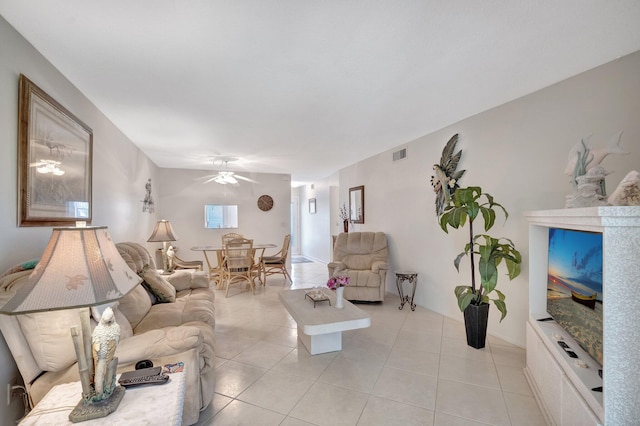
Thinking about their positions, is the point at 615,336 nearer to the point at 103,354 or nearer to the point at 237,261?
the point at 103,354

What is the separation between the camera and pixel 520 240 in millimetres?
2775

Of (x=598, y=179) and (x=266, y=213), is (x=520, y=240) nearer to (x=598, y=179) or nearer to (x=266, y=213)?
(x=598, y=179)

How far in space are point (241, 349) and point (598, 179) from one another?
121 inches

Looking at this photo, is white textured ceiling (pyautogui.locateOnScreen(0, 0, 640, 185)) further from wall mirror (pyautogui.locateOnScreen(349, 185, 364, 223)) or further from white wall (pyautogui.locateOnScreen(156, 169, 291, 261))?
white wall (pyautogui.locateOnScreen(156, 169, 291, 261))

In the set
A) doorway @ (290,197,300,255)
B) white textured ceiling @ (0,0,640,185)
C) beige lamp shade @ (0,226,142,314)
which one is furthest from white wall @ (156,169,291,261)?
beige lamp shade @ (0,226,142,314)

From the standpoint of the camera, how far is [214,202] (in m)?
6.73

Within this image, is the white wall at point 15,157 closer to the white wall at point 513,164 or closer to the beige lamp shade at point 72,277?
the beige lamp shade at point 72,277

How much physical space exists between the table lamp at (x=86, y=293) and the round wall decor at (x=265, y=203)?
5793 millimetres

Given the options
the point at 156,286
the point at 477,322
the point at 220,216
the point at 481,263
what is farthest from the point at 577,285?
the point at 220,216

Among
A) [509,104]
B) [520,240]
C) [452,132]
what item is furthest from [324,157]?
[520,240]

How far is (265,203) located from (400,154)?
374 cm

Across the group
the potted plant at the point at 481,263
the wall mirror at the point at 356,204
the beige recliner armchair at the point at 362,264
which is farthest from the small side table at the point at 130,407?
the wall mirror at the point at 356,204

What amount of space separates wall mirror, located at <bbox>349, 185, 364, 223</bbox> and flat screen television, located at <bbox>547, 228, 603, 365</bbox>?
12.2 ft

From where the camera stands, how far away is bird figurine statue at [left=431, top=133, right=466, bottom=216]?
3.47 meters
